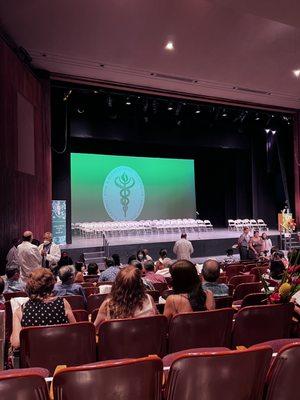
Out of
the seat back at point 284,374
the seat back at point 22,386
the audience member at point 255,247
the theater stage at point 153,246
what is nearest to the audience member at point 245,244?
the audience member at point 255,247

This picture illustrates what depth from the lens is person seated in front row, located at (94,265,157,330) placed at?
2.59 meters

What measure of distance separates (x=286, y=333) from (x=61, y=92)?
10.9 m

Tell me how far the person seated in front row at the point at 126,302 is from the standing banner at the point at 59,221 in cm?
912

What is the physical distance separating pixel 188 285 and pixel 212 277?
685 mm

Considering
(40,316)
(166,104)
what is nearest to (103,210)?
(166,104)

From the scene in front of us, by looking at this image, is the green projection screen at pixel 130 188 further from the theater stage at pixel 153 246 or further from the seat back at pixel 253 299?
the seat back at pixel 253 299

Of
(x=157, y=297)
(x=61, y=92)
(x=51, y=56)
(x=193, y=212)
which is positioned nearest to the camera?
(x=157, y=297)

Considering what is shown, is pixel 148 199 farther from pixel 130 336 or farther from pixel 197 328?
pixel 130 336

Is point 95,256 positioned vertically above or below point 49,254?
below

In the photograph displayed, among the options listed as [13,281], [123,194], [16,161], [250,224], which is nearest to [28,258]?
[13,281]

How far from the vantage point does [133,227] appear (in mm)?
14469

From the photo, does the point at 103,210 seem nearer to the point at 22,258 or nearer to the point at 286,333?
the point at 22,258

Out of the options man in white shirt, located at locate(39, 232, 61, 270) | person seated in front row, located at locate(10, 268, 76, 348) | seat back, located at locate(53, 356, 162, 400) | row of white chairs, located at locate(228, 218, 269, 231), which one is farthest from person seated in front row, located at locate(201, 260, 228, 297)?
row of white chairs, located at locate(228, 218, 269, 231)

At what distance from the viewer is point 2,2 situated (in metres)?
6.79
